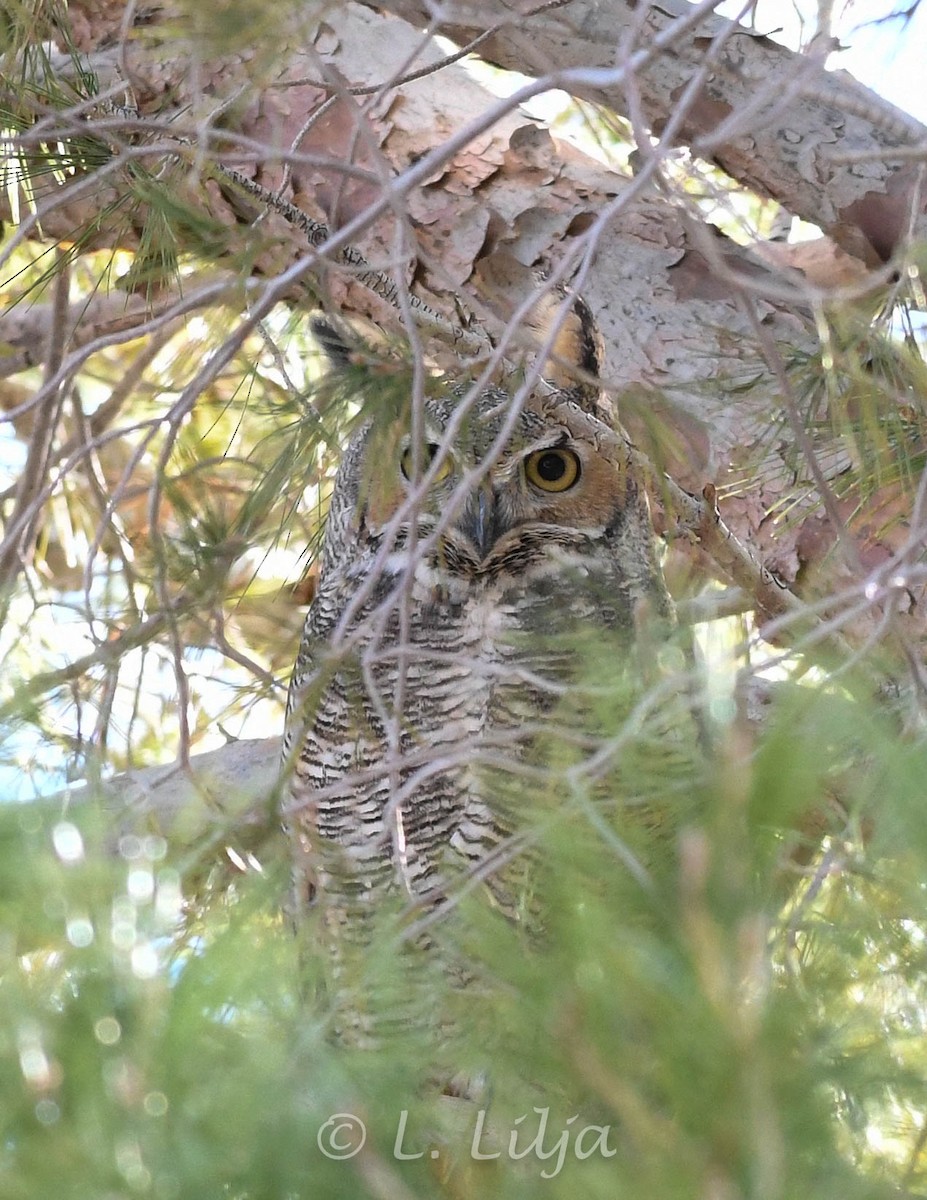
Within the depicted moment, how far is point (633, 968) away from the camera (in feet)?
1.34

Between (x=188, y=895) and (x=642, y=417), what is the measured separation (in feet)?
1.77

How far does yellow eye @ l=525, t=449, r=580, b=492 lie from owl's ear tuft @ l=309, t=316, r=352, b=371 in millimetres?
309

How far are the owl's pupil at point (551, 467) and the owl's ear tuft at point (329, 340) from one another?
0.32 m

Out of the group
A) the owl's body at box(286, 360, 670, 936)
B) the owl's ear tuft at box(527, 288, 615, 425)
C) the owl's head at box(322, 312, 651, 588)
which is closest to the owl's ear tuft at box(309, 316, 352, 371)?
the owl's head at box(322, 312, 651, 588)

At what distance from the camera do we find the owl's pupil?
62.3 inches

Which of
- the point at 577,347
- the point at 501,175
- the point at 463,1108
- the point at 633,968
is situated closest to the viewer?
the point at 633,968

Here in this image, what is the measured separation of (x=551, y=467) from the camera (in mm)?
1587

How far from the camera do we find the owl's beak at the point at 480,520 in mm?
1530

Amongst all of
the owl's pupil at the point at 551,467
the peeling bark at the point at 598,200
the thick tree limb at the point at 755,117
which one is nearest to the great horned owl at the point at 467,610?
the owl's pupil at the point at 551,467

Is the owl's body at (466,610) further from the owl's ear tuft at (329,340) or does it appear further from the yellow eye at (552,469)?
the owl's ear tuft at (329,340)

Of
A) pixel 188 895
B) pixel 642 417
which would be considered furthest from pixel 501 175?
pixel 188 895

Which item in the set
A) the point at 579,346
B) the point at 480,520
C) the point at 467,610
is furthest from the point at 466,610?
the point at 579,346

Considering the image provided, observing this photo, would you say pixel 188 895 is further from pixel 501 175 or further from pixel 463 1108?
pixel 501 175

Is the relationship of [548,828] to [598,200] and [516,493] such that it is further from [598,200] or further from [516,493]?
[598,200]
